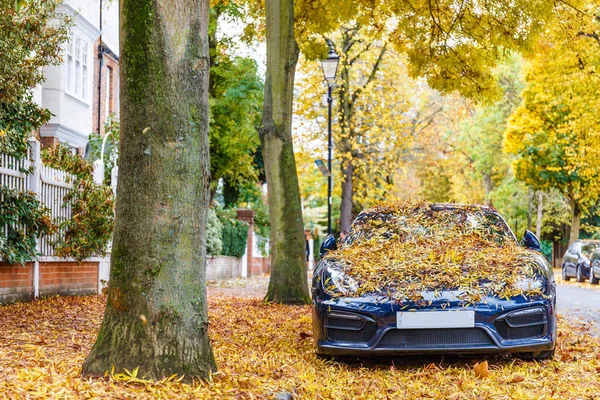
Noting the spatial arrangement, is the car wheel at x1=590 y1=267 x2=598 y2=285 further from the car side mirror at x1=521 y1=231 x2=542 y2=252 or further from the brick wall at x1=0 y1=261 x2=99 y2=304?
the car side mirror at x1=521 y1=231 x2=542 y2=252

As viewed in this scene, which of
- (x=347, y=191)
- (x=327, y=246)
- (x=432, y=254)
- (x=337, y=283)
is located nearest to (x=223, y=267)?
(x=347, y=191)

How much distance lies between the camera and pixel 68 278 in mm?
13797

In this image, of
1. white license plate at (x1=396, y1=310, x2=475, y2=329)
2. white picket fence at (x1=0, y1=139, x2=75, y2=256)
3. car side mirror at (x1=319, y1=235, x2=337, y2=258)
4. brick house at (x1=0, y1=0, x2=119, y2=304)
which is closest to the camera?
white license plate at (x1=396, y1=310, x2=475, y2=329)

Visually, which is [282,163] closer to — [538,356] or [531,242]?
[531,242]

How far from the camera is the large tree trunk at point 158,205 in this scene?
18.9 ft

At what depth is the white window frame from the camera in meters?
23.3

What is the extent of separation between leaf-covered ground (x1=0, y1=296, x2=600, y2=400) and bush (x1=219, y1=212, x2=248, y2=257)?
2064 centimetres

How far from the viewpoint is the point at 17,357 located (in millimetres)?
6562

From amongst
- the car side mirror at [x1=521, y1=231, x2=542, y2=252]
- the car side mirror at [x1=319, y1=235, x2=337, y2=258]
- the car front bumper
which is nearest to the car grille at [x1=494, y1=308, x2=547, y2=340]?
the car front bumper

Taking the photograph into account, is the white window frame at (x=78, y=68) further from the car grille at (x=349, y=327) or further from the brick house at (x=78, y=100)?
the car grille at (x=349, y=327)

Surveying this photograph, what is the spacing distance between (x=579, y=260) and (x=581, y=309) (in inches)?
556

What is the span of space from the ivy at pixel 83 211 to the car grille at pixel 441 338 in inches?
297

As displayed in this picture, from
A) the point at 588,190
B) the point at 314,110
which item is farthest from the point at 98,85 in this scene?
the point at 588,190

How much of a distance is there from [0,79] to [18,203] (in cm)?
183
